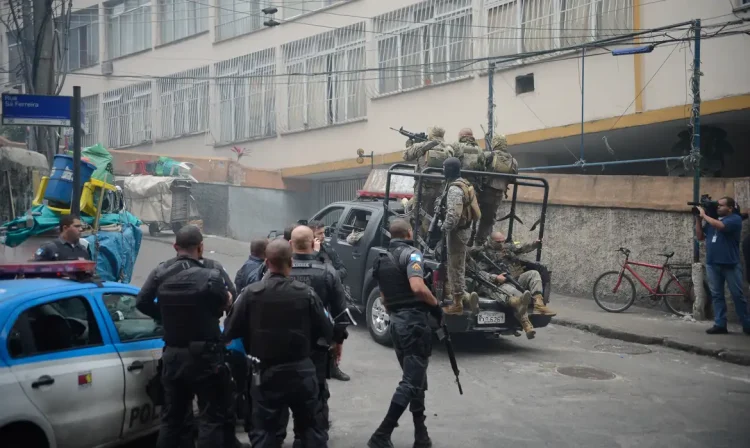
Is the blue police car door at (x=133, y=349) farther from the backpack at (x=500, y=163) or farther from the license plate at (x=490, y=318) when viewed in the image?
the backpack at (x=500, y=163)

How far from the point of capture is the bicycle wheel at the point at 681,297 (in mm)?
12125

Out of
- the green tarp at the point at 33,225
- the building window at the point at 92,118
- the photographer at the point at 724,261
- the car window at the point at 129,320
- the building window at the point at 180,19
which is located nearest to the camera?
the car window at the point at 129,320

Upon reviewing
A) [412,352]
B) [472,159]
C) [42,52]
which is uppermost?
[42,52]

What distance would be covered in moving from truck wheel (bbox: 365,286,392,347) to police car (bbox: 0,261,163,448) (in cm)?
420

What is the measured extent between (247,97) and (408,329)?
2103 cm

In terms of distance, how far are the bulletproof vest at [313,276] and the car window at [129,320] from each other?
1071 millimetres

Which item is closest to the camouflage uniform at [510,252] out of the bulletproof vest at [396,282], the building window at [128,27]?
the bulletproof vest at [396,282]

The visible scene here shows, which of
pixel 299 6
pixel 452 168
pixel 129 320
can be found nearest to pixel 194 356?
pixel 129 320

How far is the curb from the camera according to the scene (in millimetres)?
9281

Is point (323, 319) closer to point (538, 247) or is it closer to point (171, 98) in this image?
point (538, 247)

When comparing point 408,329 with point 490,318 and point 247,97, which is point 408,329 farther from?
point 247,97

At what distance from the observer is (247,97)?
25594 millimetres

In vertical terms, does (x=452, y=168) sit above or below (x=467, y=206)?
above

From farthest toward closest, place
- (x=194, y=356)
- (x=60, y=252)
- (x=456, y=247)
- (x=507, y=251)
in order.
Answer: (x=507, y=251)
(x=456, y=247)
(x=60, y=252)
(x=194, y=356)
